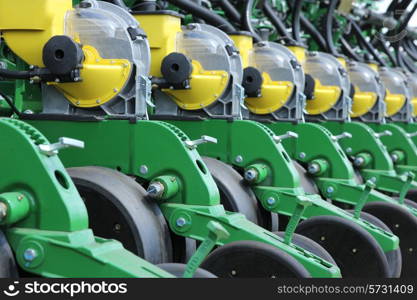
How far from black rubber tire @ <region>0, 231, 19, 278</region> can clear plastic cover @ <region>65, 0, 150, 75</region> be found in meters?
1.56

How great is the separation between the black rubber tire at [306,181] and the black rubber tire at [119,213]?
82.3 inches

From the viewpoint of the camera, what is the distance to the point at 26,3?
3.70 metres

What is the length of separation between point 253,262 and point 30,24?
5.41 feet

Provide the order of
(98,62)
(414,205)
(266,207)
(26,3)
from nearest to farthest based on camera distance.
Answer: (26,3) < (98,62) < (266,207) < (414,205)

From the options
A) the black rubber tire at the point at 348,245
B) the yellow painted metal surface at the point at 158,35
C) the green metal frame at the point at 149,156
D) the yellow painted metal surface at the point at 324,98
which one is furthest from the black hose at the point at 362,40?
the green metal frame at the point at 149,156

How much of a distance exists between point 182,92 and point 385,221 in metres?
1.78

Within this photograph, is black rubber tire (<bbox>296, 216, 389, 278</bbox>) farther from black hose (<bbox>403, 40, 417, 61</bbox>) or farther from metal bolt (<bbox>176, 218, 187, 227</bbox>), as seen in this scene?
black hose (<bbox>403, 40, 417, 61</bbox>)

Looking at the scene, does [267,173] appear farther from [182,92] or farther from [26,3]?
[26,3]

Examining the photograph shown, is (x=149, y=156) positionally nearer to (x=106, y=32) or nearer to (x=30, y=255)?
(x=106, y=32)

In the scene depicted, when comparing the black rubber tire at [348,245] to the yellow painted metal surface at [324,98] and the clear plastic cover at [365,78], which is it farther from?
the clear plastic cover at [365,78]

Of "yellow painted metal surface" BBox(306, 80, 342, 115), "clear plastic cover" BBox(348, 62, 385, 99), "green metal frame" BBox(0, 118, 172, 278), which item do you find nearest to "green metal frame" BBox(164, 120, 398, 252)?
"green metal frame" BBox(0, 118, 172, 278)

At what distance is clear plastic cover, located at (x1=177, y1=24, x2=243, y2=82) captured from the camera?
196 inches

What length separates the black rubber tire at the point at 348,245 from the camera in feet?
14.0

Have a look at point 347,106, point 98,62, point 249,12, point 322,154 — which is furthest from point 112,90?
point 347,106
